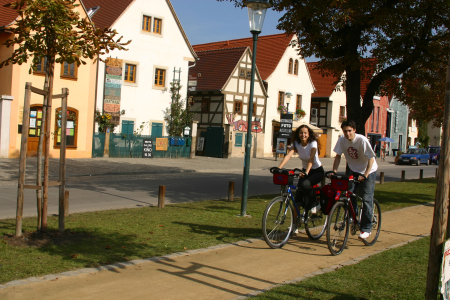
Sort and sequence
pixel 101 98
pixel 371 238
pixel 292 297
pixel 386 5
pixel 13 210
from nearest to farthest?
pixel 292 297 < pixel 371 238 < pixel 13 210 < pixel 386 5 < pixel 101 98

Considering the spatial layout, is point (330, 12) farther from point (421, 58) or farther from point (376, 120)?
point (376, 120)

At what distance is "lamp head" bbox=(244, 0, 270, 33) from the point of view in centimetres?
966

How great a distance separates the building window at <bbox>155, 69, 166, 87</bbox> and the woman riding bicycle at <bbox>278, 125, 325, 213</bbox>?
2474 cm

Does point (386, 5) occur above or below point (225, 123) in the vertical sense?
above

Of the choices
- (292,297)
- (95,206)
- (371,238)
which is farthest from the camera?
(95,206)

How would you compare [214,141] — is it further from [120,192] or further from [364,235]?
[364,235]

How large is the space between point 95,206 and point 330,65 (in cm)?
722

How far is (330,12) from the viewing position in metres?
12.4

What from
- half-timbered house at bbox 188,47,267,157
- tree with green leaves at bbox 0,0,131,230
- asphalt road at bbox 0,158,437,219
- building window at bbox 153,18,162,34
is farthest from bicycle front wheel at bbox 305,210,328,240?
half-timbered house at bbox 188,47,267,157

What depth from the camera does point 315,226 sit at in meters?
7.55

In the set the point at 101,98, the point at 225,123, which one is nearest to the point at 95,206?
the point at 101,98

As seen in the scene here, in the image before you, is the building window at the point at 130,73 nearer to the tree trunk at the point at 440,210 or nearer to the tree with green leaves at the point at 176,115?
the tree with green leaves at the point at 176,115

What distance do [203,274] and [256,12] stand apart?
620cm

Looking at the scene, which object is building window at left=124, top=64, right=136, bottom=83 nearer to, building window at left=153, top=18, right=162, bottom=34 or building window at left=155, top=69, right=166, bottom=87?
building window at left=155, top=69, right=166, bottom=87
